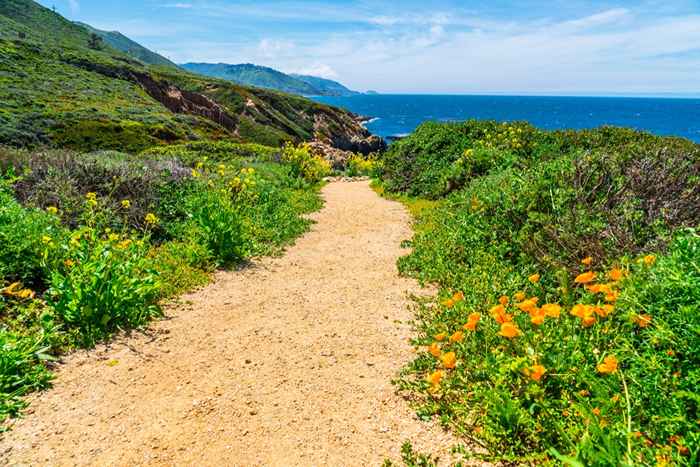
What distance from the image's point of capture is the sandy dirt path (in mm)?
3221

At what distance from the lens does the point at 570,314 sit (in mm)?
4184

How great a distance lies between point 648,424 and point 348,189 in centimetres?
1502

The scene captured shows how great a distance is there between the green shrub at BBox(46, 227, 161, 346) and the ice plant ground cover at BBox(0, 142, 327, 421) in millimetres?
12

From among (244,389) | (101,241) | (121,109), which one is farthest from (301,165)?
(121,109)

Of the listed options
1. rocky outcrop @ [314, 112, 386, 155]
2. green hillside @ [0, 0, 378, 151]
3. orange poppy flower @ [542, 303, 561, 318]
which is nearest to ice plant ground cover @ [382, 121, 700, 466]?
orange poppy flower @ [542, 303, 561, 318]

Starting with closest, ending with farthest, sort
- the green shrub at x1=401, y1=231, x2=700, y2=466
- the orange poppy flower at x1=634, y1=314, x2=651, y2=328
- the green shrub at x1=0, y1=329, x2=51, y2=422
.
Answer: the green shrub at x1=401, y1=231, x2=700, y2=466 < the orange poppy flower at x1=634, y1=314, x2=651, y2=328 < the green shrub at x1=0, y1=329, x2=51, y2=422

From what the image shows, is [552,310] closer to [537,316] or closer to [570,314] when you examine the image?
[537,316]

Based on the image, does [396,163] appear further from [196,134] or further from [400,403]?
[196,134]

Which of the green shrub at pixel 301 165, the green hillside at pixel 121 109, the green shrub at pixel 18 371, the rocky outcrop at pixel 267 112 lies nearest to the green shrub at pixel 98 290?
the green shrub at pixel 18 371

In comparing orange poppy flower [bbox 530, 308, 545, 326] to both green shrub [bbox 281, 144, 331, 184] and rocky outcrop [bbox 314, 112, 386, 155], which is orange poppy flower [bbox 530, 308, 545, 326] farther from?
rocky outcrop [bbox 314, 112, 386, 155]

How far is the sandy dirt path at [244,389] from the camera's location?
3221 millimetres

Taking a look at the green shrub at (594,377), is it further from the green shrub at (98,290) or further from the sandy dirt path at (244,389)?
the green shrub at (98,290)

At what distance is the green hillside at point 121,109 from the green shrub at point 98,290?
3006 cm

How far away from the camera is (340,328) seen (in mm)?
5281
